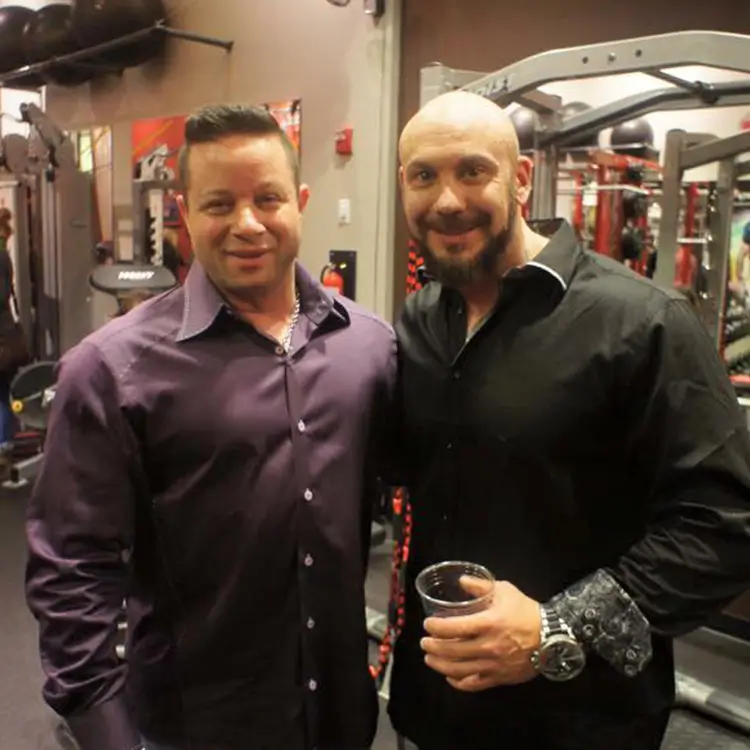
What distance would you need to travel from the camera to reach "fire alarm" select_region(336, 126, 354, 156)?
4879 millimetres

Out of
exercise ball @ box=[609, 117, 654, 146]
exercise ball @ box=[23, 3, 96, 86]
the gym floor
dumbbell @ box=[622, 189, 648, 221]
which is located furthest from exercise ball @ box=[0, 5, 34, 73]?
dumbbell @ box=[622, 189, 648, 221]

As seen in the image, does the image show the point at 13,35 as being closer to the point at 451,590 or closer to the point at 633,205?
the point at 633,205

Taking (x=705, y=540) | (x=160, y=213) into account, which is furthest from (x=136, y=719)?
(x=160, y=213)

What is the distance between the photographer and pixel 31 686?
3078mm

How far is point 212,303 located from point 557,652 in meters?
0.77

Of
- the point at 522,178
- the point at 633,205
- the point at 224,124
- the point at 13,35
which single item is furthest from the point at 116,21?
the point at 522,178

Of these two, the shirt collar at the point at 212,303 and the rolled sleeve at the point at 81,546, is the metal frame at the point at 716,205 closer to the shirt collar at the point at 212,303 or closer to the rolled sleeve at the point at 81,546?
the shirt collar at the point at 212,303

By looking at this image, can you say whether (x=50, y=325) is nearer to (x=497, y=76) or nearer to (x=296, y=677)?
(x=497, y=76)

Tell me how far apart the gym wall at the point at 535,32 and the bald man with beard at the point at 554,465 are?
2868mm

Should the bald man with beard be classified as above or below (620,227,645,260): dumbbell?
below

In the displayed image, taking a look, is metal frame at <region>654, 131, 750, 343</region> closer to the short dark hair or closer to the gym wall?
the gym wall

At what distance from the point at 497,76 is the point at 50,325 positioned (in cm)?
463

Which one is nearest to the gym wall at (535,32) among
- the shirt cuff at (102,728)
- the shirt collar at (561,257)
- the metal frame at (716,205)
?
the metal frame at (716,205)

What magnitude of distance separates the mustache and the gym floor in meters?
2.00
